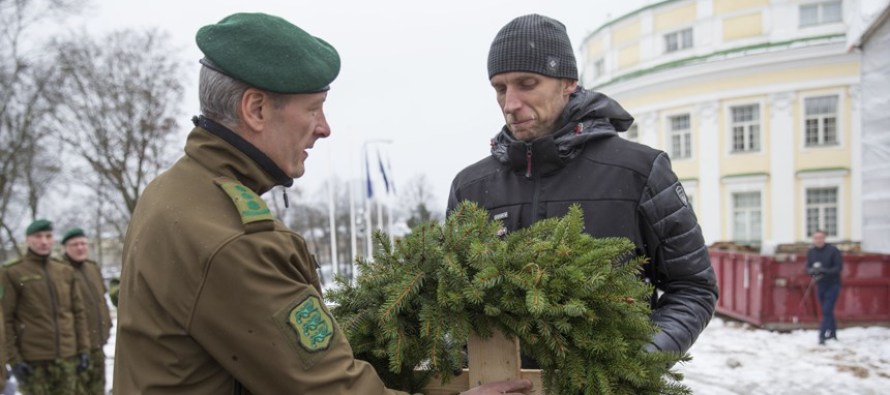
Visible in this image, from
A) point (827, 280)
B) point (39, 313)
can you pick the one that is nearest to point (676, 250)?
point (39, 313)

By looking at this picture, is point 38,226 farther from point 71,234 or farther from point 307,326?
point 307,326

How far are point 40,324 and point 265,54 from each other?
6.37 m

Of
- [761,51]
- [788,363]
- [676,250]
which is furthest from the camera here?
[761,51]

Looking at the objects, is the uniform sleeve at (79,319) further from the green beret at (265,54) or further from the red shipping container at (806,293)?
the red shipping container at (806,293)

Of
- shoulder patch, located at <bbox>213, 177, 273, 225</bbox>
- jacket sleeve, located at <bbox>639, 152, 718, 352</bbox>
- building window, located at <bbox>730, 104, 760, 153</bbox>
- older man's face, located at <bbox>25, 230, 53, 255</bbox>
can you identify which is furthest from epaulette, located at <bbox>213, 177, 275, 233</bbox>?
building window, located at <bbox>730, 104, 760, 153</bbox>

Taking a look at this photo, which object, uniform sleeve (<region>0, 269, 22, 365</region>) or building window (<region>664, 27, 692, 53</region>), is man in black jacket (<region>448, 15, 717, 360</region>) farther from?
building window (<region>664, 27, 692, 53</region>)

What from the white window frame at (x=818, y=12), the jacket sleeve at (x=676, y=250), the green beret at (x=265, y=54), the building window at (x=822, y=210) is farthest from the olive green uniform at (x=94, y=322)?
the white window frame at (x=818, y=12)

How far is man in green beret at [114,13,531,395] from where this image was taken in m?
1.42

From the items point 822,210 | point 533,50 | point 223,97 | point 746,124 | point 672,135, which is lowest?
point 822,210

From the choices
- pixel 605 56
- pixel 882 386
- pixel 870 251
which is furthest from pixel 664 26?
pixel 882 386

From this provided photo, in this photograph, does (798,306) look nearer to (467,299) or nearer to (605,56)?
(467,299)

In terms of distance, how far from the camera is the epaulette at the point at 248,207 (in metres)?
1.47

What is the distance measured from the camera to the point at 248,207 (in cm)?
151

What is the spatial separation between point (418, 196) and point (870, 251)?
31.7 meters
